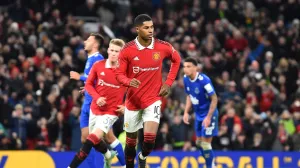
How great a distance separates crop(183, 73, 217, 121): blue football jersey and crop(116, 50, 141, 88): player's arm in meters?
3.32

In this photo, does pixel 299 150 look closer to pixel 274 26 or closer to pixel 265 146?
pixel 265 146

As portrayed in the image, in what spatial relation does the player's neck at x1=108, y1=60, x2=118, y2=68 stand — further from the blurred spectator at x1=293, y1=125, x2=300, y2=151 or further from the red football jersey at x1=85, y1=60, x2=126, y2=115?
the blurred spectator at x1=293, y1=125, x2=300, y2=151

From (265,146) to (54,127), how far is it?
545cm

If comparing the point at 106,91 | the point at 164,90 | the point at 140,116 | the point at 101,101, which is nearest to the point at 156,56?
the point at 164,90

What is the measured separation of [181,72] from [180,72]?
112 millimetres

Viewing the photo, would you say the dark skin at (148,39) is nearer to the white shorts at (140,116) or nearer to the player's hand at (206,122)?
the white shorts at (140,116)

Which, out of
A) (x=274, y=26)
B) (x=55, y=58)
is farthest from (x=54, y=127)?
(x=274, y=26)

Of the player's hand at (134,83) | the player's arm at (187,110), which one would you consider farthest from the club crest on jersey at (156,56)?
the player's arm at (187,110)

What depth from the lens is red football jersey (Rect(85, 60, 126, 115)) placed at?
16078 mm

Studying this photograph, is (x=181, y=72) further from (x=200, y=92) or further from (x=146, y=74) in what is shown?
(x=146, y=74)

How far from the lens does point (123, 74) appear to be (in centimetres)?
1451

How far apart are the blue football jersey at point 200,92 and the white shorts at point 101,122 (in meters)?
2.33

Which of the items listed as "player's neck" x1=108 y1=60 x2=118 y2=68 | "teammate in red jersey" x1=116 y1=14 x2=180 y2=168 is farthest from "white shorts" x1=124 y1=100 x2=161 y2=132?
"player's neck" x1=108 y1=60 x2=118 y2=68

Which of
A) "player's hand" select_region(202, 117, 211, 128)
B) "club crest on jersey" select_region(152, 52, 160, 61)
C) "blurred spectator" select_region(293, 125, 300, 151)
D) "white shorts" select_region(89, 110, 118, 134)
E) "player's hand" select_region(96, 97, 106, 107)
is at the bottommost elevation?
"blurred spectator" select_region(293, 125, 300, 151)
